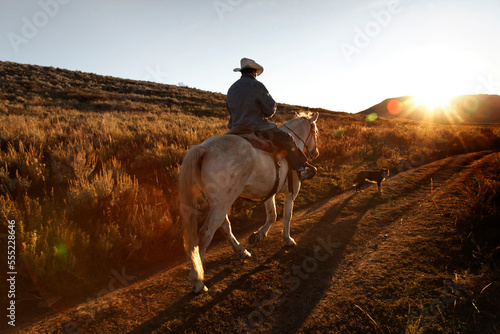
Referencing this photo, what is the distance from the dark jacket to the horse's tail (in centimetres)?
103

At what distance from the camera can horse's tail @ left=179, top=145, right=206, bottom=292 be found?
3.46m

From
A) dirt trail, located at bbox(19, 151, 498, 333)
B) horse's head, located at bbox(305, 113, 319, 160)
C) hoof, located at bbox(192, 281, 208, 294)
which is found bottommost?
dirt trail, located at bbox(19, 151, 498, 333)

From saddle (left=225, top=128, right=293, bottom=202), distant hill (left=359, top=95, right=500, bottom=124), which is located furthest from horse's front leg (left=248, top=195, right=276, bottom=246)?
distant hill (left=359, top=95, right=500, bottom=124)

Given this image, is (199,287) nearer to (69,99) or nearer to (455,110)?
(69,99)

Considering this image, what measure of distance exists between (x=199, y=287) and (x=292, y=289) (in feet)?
4.28

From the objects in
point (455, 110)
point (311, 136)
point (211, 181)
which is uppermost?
point (455, 110)

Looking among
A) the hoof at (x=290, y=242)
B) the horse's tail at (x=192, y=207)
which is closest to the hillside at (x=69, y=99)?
the horse's tail at (x=192, y=207)

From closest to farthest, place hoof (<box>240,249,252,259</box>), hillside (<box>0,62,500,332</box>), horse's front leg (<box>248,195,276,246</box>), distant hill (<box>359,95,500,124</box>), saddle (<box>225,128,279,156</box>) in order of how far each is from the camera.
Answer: hillside (<box>0,62,500,332</box>)
saddle (<box>225,128,279,156</box>)
hoof (<box>240,249,252,259</box>)
horse's front leg (<box>248,195,276,246</box>)
distant hill (<box>359,95,500,124</box>)

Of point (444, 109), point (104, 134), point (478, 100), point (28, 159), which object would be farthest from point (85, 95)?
point (478, 100)

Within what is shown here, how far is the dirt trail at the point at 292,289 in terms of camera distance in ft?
9.44

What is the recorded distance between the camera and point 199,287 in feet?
11.3

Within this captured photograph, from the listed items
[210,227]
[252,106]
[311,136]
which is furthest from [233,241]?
[311,136]

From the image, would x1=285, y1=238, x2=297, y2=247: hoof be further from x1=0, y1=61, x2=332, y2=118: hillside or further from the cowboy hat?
x1=0, y1=61, x2=332, y2=118: hillside

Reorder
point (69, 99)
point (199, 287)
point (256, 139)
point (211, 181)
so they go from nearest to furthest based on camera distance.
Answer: point (199, 287)
point (211, 181)
point (256, 139)
point (69, 99)
